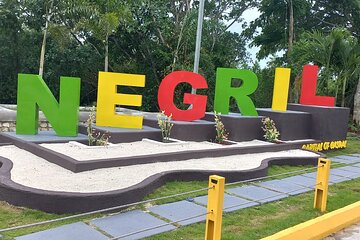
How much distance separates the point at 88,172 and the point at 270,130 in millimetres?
6133

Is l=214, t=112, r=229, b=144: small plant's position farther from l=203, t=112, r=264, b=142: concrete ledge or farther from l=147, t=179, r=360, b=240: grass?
l=147, t=179, r=360, b=240: grass

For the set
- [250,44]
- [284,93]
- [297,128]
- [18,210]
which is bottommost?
[18,210]

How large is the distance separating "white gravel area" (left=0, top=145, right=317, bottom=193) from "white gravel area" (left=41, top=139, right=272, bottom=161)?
52 centimetres

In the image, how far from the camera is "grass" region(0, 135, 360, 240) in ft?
16.0

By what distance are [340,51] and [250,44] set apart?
11091 mm

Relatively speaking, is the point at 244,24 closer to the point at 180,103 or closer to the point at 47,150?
the point at 180,103

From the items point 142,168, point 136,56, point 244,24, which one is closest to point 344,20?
point 244,24

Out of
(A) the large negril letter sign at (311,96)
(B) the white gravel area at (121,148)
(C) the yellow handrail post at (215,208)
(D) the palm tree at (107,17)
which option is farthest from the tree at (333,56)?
(C) the yellow handrail post at (215,208)

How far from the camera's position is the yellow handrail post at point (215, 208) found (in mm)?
4434

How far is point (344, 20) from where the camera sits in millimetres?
23734

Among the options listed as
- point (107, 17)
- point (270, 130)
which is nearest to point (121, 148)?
point (270, 130)

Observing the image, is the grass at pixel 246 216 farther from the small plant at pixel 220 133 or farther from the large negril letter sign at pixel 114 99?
the large negril letter sign at pixel 114 99

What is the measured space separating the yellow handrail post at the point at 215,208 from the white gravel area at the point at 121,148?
3.46 m

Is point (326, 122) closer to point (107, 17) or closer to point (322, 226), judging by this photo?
point (322, 226)
